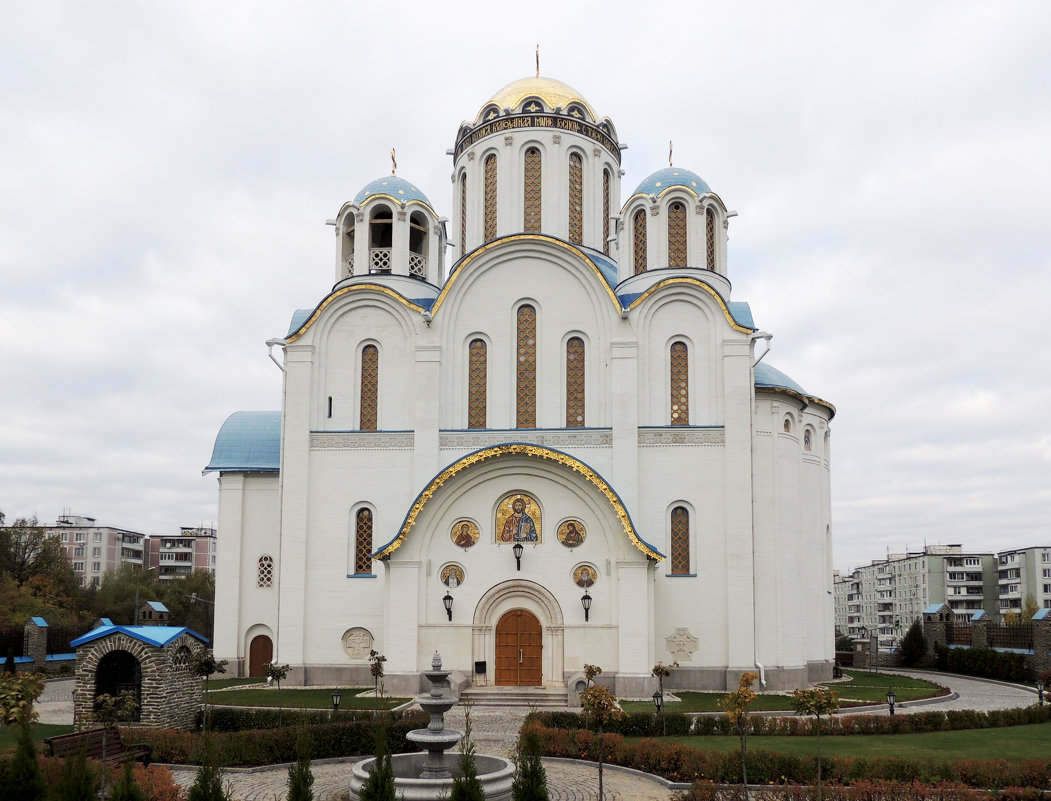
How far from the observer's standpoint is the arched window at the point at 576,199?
28000 millimetres

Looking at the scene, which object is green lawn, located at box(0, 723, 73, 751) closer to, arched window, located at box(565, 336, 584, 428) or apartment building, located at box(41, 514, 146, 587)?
arched window, located at box(565, 336, 584, 428)

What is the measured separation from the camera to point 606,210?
29.1 meters

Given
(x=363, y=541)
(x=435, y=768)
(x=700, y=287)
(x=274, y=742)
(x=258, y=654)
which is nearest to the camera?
(x=435, y=768)

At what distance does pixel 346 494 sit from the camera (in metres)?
24.9

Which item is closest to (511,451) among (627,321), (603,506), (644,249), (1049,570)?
(603,506)

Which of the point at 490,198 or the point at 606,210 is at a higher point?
the point at 490,198

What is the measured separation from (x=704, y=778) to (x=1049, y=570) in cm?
6314

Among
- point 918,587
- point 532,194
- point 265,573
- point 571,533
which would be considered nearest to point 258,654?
point 265,573

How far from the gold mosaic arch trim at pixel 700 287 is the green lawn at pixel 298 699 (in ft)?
37.5

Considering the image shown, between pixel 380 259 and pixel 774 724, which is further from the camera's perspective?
pixel 380 259

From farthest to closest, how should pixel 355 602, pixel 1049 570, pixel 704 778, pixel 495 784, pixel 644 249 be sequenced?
pixel 1049 570, pixel 644 249, pixel 355 602, pixel 704 778, pixel 495 784

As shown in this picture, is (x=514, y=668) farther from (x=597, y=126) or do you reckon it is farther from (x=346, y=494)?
(x=597, y=126)

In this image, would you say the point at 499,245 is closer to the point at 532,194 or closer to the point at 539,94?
the point at 532,194

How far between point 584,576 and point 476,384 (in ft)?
19.2
